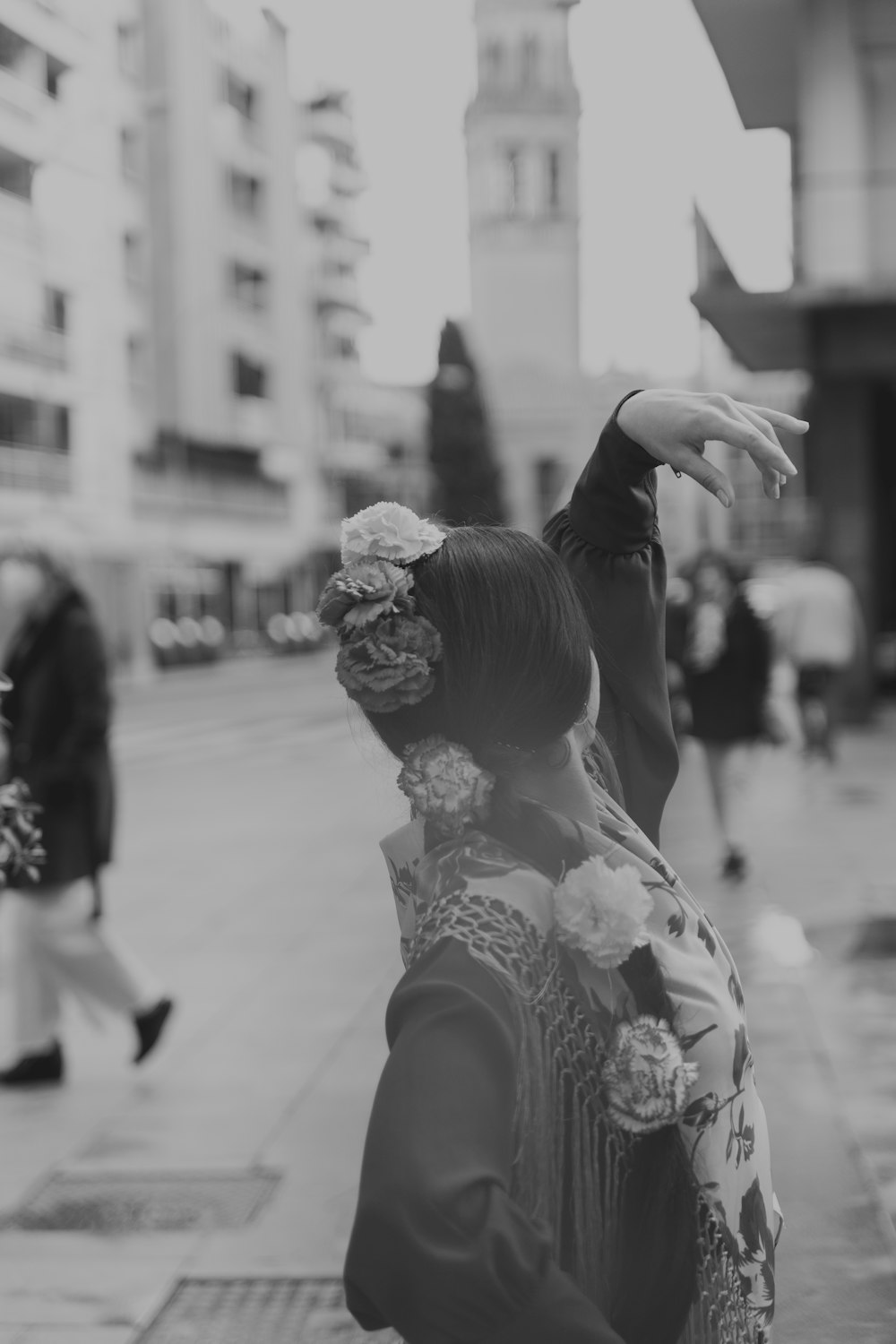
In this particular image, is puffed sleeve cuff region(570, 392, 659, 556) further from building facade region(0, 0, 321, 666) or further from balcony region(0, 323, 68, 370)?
balcony region(0, 323, 68, 370)

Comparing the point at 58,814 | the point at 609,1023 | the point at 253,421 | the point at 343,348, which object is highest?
the point at 343,348

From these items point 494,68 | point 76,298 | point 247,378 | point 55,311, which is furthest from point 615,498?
point 494,68

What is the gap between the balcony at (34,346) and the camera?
1431 inches

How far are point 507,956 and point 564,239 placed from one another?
80.7 meters

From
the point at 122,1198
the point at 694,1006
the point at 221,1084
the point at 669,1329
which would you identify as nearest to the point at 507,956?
the point at 694,1006

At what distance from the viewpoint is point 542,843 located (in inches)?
68.4

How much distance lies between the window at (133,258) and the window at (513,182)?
34.8 m

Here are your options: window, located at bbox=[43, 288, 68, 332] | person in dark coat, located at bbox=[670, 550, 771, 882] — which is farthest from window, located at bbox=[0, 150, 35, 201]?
person in dark coat, located at bbox=[670, 550, 771, 882]

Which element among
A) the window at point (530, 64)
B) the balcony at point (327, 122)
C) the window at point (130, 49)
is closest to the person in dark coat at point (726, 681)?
the window at point (130, 49)

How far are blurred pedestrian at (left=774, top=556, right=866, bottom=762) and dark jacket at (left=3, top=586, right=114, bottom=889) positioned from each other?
29.7 ft

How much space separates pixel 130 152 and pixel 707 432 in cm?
4634

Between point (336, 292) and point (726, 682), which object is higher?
point (336, 292)

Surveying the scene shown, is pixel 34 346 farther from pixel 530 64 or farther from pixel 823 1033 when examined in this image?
pixel 530 64

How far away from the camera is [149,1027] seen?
18.5 ft
